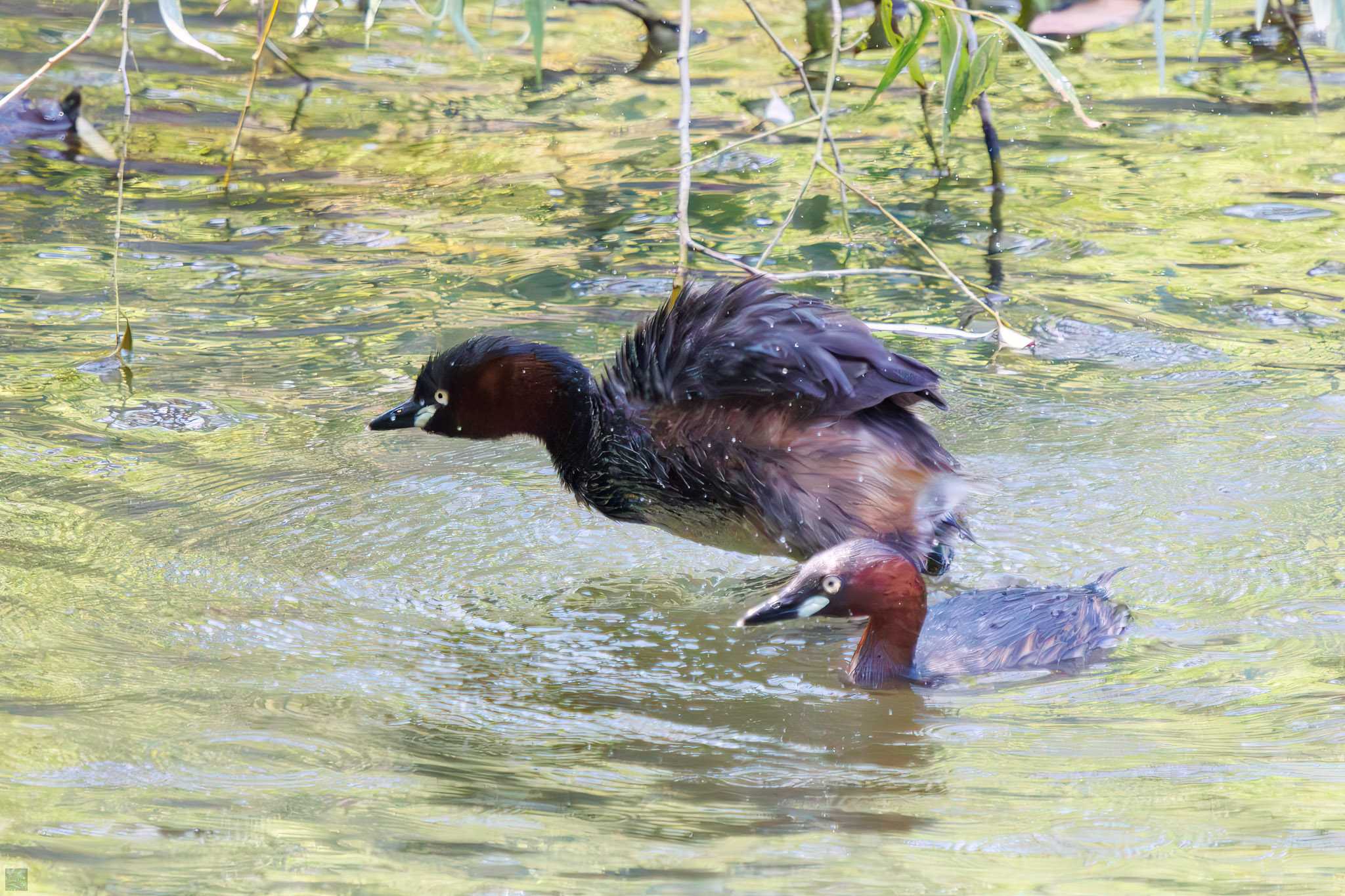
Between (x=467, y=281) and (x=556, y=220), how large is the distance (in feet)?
2.83

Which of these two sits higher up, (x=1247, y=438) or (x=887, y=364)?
(x=887, y=364)

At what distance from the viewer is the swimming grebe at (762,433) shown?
176 inches

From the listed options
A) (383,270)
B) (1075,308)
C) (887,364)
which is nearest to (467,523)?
(887,364)

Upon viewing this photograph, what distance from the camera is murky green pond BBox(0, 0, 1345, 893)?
10.3 ft

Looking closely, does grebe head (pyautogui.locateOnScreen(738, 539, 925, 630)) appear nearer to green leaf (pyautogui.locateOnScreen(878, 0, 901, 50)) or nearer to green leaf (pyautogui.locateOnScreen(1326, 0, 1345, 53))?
green leaf (pyautogui.locateOnScreen(878, 0, 901, 50))

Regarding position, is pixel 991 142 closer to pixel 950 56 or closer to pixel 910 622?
pixel 950 56

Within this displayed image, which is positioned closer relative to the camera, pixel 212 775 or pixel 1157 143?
pixel 212 775

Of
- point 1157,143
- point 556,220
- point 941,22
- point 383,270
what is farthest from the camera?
point 1157,143

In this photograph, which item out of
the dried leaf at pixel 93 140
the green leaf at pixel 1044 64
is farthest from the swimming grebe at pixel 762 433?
the dried leaf at pixel 93 140

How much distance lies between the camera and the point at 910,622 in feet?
13.8

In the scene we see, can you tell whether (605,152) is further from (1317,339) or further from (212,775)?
(212,775)

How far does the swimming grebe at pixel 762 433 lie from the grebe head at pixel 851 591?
11.7 inches

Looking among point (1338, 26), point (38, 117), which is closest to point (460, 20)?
point (1338, 26)

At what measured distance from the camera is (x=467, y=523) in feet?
16.1
